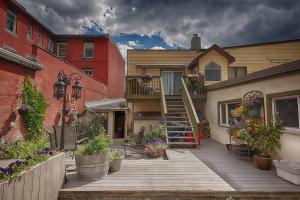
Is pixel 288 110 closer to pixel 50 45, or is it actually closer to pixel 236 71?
pixel 236 71

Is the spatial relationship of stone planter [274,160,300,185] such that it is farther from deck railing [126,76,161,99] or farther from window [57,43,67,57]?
window [57,43,67,57]

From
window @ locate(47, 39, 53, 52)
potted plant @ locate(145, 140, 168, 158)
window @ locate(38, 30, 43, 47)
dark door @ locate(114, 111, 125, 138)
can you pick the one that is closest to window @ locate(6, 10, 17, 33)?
window @ locate(38, 30, 43, 47)

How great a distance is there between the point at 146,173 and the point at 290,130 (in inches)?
167

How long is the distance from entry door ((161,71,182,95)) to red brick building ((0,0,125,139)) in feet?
21.0

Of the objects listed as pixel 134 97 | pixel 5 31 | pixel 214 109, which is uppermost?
pixel 5 31

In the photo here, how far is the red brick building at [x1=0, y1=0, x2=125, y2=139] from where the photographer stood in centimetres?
724

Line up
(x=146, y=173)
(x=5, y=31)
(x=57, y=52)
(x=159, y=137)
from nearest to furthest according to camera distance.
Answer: (x=146, y=173)
(x=159, y=137)
(x=5, y=31)
(x=57, y=52)

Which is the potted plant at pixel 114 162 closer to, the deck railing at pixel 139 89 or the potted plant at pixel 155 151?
the potted plant at pixel 155 151

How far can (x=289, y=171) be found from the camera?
14.8 feet

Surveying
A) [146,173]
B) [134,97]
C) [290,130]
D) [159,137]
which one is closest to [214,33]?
[134,97]

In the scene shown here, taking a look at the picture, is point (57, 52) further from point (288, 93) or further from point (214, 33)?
point (288, 93)

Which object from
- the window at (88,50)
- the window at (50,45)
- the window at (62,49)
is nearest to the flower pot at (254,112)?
the window at (88,50)

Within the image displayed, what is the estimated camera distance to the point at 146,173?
5.11m

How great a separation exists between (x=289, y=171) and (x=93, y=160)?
4615mm
